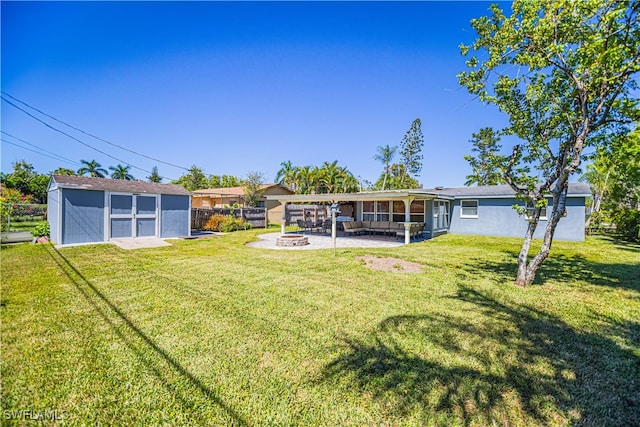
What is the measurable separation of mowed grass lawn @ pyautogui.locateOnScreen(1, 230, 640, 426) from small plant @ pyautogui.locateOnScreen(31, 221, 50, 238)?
20.3 ft

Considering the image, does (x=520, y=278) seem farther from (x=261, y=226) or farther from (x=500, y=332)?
(x=261, y=226)

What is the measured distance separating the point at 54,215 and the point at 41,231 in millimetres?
931

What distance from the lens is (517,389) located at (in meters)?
2.76

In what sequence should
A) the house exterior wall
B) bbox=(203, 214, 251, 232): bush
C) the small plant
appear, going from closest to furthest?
the small plant < the house exterior wall < bbox=(203, 214, 251, 232): bush

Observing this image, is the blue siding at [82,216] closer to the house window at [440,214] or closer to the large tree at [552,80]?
the large tree at [552,80]

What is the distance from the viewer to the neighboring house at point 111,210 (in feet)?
36.2

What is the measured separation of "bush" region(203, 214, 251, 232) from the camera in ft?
57.8

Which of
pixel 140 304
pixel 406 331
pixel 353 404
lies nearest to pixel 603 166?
pixel 406 331

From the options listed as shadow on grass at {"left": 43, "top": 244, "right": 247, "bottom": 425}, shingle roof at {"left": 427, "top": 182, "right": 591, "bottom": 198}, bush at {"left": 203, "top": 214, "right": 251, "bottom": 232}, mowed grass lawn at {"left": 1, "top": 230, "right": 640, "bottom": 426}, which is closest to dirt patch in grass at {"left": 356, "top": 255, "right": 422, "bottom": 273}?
mowed grass lawn at {"left": 1, "top": 230, "right": 640, "bottom": 426}

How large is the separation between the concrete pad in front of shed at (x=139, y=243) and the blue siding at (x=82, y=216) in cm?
84

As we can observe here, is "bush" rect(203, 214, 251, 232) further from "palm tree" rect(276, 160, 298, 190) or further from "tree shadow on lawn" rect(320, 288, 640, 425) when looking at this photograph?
"palm tree" rect(276, 160, 298, 190)

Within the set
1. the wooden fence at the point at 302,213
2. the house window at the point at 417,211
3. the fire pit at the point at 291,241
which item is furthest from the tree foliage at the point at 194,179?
the house window at the point at 417,211

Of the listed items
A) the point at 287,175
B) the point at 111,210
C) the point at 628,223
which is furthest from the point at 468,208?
the point at 287,175

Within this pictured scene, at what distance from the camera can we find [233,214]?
63.6 ft
